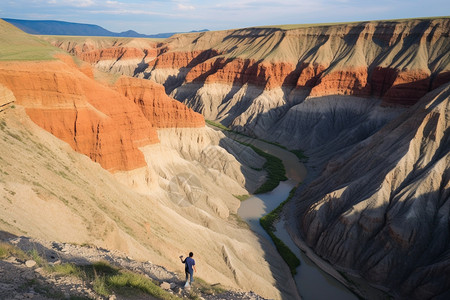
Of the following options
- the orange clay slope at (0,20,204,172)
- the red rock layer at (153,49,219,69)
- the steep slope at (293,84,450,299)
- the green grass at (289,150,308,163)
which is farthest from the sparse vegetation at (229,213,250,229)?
the red rock layer at (153,49,219,69)

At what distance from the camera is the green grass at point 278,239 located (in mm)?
39250

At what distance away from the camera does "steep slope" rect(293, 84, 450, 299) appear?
34656 mm

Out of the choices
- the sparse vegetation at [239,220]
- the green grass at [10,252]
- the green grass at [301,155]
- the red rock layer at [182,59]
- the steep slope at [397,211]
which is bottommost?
the sparse vegetation at [239,220]

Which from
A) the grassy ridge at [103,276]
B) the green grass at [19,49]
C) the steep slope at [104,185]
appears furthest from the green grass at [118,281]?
the green grass at [19,49]

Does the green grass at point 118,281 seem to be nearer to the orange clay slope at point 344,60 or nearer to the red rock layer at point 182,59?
A: the orange clay slope at point 344,60

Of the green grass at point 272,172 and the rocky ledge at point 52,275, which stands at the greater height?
the rocky ledge at point 52,275

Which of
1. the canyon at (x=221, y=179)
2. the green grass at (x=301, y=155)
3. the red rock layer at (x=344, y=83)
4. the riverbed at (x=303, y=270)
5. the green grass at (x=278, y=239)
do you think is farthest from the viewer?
the red rock layer at (x=344, y=83)

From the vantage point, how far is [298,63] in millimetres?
116812

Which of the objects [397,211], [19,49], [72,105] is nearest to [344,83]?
[397,211]

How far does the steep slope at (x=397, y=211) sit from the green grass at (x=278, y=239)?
129 inches

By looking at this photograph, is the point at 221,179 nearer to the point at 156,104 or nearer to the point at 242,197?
the point at 242,197

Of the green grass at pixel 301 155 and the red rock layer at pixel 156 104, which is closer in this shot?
the red rock layer at pixel 156 104

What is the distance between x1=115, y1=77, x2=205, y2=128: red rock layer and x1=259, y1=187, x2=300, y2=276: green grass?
23.4 meters

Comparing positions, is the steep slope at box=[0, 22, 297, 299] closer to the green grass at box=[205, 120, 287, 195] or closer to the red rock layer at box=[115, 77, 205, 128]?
the red rock layer at box=[115, 77, 205, 128]
